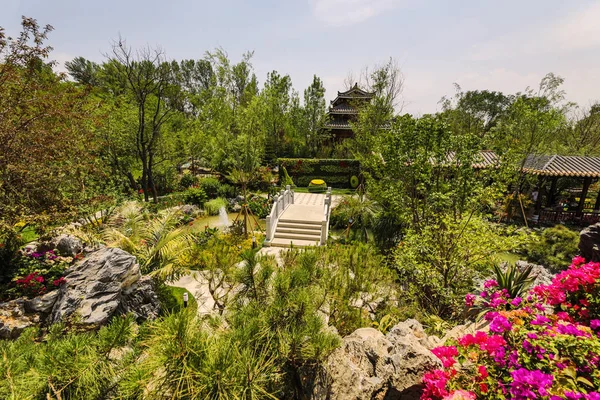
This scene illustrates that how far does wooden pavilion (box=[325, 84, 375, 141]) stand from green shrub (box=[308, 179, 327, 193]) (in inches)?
356

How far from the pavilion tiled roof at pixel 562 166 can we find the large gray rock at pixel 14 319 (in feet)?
67.3

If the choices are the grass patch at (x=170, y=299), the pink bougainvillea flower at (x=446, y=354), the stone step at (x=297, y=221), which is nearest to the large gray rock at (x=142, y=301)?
the grass patch at (x=170, y=299)

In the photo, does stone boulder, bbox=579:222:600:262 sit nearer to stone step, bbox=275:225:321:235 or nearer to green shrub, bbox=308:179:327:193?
stone step, bbox=275:225:321:235

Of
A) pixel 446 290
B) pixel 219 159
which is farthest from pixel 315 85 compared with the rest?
pixel 446 290

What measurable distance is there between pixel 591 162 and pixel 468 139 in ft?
48.2

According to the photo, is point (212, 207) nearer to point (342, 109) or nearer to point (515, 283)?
point (515, 283)

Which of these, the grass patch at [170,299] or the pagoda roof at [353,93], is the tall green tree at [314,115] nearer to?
the pagoda roof at [353,93]

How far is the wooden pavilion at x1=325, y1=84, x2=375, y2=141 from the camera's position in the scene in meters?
28.9

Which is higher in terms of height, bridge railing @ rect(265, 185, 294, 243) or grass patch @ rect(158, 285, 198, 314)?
bridge railing @ rect(265, 185, 294, 243)

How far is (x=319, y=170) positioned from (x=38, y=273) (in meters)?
20.1

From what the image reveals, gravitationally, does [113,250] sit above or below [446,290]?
above

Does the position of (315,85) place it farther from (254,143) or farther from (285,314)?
(285,314)

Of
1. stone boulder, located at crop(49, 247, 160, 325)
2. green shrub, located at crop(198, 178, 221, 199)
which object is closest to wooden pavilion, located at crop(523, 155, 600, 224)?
stone boulder, located at crop(49, 247, 160, 325)

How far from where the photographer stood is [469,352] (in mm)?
2629
